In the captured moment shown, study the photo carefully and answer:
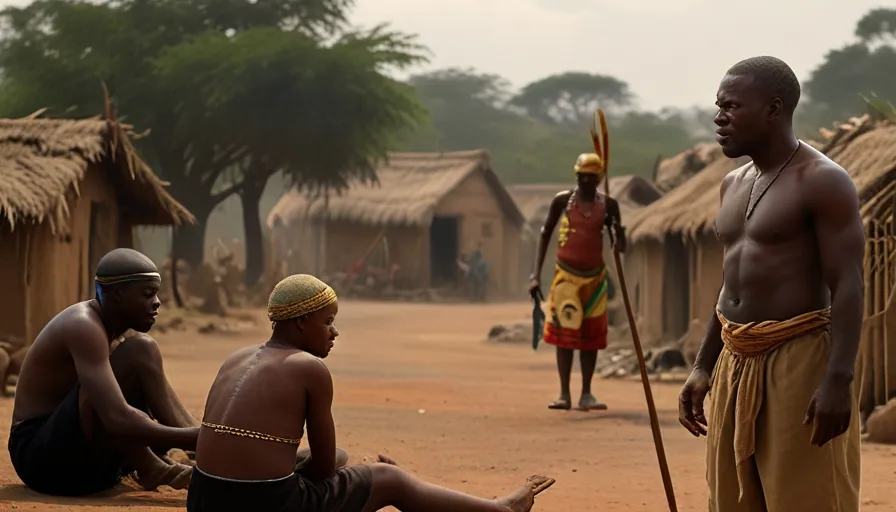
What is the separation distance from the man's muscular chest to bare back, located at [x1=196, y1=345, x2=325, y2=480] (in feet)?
4.25

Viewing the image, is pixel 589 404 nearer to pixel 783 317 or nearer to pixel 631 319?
pixel 631 319

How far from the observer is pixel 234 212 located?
69.2 metres

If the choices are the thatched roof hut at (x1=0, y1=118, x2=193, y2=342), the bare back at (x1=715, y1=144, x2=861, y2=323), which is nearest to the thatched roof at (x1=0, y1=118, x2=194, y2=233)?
the thatched roof hut at (x1=0, y1=118, x2=193, y2=342)

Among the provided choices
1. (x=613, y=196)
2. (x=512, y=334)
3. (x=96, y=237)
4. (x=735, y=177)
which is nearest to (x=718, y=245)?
(x=512, y=334)

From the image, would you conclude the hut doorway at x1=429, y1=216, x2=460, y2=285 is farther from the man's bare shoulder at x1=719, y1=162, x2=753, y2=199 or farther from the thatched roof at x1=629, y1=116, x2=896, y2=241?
the man's bare shoulder at x1=719, y1=162, x2=753, y2=199

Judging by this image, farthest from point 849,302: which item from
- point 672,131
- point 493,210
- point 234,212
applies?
point 234,212

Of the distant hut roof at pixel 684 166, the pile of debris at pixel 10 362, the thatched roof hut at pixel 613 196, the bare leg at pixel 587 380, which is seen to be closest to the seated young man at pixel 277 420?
the bare leg at pixel 587 380

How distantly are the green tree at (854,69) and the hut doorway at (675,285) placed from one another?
35.4 m

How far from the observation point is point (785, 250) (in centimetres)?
365

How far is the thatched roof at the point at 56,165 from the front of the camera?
448 inches

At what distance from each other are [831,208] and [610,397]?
7.55m

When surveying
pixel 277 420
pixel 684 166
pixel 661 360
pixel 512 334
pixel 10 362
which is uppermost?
pixel 684 166

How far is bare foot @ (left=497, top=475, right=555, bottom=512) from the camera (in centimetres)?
481

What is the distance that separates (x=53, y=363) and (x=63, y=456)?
1.20ft
